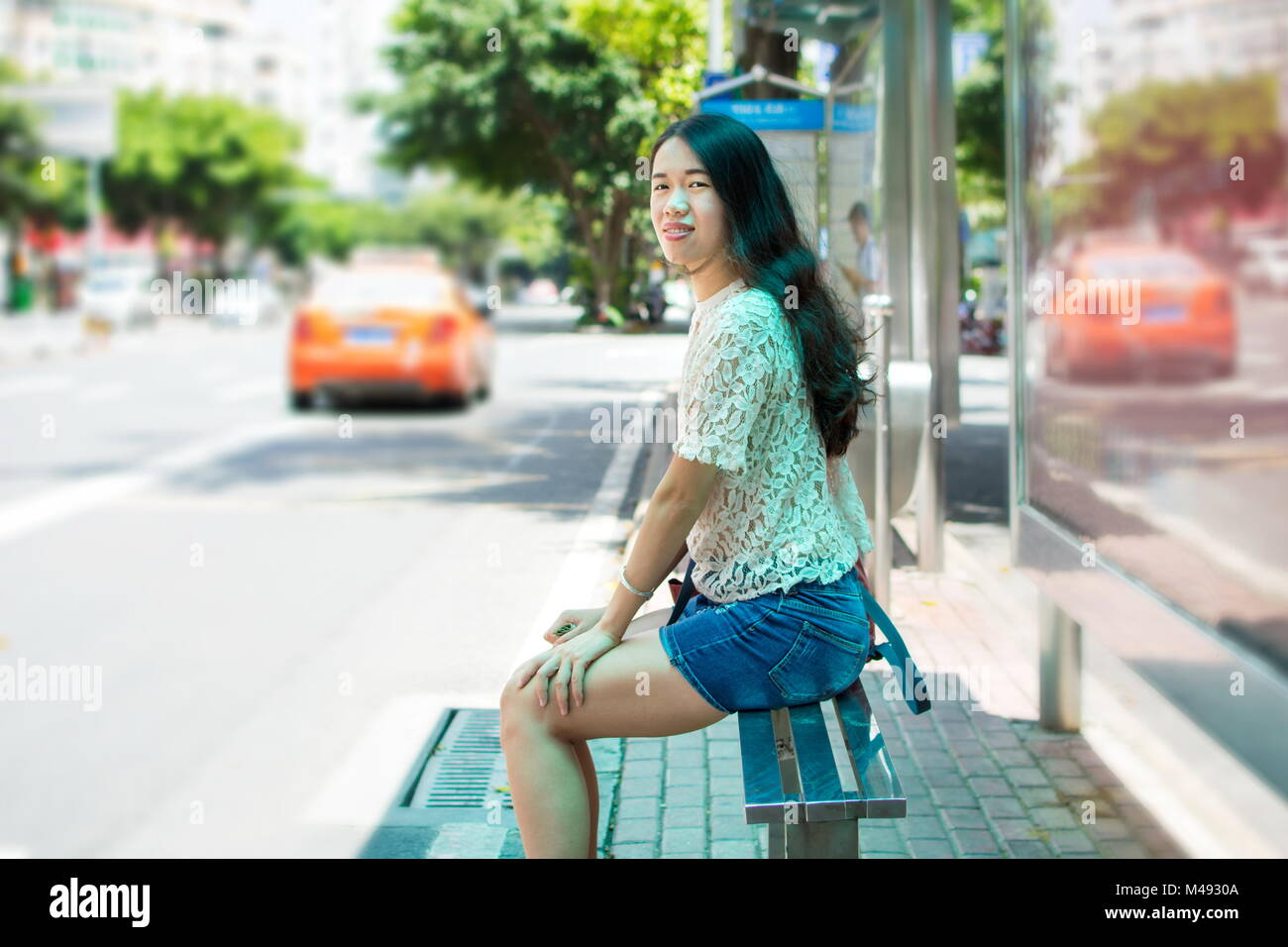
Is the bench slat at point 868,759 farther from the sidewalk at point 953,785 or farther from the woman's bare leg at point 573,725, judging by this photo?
the sidewalk at point 953,785

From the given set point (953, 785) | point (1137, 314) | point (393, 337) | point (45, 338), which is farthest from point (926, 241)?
point (45, 338)

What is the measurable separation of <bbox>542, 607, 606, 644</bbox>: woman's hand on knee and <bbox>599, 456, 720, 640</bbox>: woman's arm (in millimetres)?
187

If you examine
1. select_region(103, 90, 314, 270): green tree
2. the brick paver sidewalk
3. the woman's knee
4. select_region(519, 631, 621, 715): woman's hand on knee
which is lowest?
the brick paver sidewalk

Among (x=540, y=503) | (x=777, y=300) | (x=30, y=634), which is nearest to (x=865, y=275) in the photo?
(x=540, y=503)

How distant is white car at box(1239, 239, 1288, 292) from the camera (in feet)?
7.86

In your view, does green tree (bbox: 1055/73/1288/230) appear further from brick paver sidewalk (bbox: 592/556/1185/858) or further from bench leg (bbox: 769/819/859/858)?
brick paver sidewalk (bbox: 592/556/1185/858)

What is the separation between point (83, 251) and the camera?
16.0 metres

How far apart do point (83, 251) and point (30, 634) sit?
1121 cm

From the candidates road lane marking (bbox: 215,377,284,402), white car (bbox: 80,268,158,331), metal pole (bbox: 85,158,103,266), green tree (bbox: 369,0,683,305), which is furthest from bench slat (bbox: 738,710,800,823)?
white car (bbox: 80,268,158,331)

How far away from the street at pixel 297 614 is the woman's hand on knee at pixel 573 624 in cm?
46

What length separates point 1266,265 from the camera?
2451mm

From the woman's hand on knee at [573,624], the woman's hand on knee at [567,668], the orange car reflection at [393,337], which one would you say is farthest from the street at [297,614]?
the woman's hand on knee at [567,668]

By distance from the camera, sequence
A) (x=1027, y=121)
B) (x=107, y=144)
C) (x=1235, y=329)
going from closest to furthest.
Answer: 1. (x=1235, y=329)
2. (x=1027, y=121)
3. (x=107, y=144)
